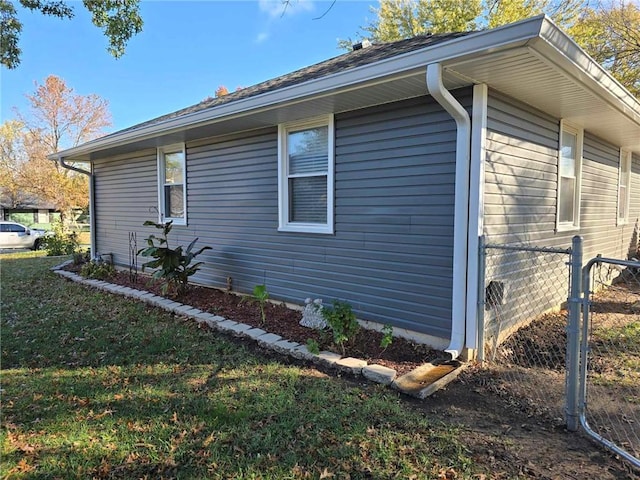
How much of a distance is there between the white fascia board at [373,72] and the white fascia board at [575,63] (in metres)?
0.15

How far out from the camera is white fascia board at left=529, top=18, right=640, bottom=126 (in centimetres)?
267

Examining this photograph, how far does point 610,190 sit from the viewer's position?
697cm

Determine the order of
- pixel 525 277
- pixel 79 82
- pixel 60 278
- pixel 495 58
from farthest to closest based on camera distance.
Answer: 1. pixel 79 82
2. pixel 60 278
3. pixel 525 277
4. pixel 495 58

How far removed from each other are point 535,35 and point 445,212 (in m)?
1.65

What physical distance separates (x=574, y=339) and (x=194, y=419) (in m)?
2.53

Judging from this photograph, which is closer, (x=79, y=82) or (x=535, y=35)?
(x=535, y=35)

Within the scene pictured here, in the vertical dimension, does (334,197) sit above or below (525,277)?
above

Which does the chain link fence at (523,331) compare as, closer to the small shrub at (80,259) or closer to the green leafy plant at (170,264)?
the green leafy plant at (170,264)

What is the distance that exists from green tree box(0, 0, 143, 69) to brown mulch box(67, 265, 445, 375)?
375 centimetres

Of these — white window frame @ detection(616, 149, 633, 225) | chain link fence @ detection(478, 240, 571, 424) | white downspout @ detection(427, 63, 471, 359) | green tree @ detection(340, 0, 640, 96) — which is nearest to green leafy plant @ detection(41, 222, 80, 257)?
white downspout @ detection(427, 63, 471, 359)

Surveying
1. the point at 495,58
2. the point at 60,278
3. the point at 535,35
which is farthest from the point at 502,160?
the point at 60,278

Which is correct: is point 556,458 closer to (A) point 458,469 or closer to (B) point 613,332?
(A) point 458,469

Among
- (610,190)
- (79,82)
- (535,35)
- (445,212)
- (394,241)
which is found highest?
(79,82)

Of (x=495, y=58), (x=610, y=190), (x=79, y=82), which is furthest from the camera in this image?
(x=79, y=82)
